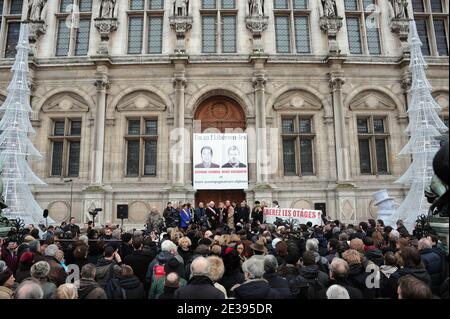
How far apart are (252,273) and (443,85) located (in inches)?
802

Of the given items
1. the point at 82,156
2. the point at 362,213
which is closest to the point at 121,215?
the point at 82,156

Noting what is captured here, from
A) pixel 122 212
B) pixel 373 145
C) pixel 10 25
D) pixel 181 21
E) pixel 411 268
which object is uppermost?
pixel 10 25

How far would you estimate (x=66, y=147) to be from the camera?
62.3 feet

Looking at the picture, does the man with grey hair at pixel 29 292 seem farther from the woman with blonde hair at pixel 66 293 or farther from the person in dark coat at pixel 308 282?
the person in dark coat at pixel 308 282

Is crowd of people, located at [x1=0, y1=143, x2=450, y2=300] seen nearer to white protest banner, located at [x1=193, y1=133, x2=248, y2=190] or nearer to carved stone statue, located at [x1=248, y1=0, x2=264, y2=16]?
white protest banner, located at [x1=193, y1=133, x2=248, y2=190]

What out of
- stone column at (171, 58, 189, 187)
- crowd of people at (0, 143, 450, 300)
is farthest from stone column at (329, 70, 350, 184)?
crowd of people at (0, 143, 450, 300)

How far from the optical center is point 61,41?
66.2 ft

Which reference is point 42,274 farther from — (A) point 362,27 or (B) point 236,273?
(A) point 362,27

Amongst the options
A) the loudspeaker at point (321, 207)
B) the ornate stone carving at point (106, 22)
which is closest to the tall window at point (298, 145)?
the loudspeaker at point (321, 207)

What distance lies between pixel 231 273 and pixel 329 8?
18732 mm

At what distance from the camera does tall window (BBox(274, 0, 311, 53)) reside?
20.1m

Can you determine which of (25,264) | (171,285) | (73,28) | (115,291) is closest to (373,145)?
(171,285)
